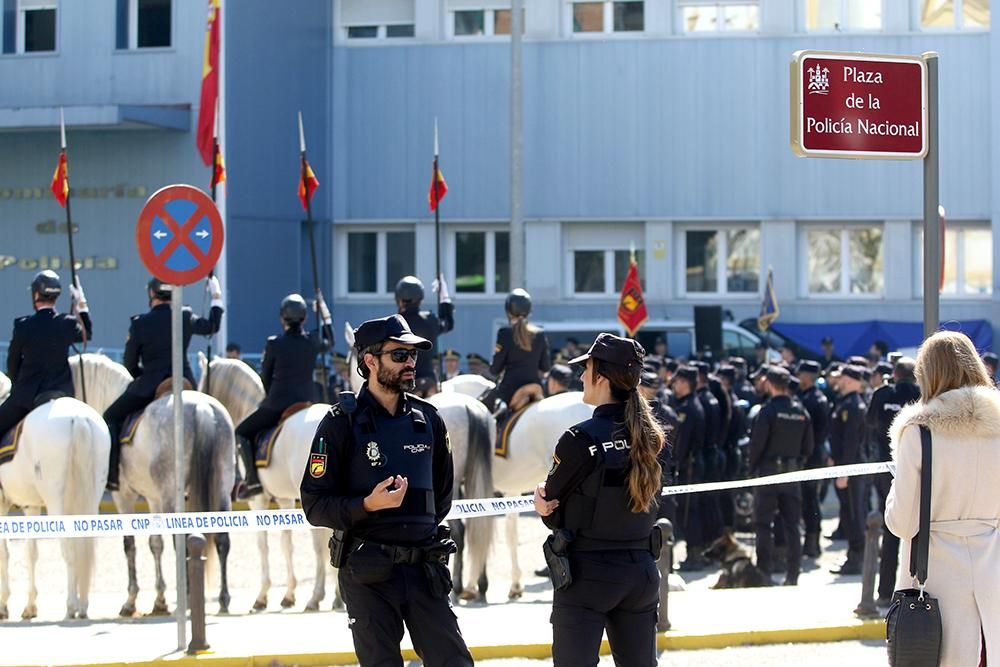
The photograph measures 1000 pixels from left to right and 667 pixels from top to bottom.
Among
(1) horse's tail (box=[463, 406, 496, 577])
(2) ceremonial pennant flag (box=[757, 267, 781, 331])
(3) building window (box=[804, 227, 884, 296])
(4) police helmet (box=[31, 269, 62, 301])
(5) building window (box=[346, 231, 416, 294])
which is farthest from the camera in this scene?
(5) building window (box=[346, 231, 416, 294])

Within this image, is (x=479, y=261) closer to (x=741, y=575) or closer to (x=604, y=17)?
(x=604, y=17)

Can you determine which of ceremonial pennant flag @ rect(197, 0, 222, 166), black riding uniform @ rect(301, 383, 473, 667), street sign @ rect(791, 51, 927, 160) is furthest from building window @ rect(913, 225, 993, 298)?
black riding uniform @ rect(301, 383, 473, 667)

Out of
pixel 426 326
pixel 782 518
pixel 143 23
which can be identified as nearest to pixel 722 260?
pixel 143 23

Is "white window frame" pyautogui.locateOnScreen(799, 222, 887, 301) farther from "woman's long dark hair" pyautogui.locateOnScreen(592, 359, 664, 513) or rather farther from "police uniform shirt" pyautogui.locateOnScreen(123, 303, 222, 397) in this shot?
"woman's long dark hair" pyautogui.locateOnScreen(592, 359, 664, 513)

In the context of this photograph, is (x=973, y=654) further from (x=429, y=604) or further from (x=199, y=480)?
(x=199, y=480)

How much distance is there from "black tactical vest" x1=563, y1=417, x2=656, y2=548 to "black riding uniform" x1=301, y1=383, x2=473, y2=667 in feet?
2.06

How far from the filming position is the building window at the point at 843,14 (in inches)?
1324

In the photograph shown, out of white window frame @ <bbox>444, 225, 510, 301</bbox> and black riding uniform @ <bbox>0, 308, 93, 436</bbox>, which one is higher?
white window frame @ <bbox>444, 225, 510, 301</bbox>

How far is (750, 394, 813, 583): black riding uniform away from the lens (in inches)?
529

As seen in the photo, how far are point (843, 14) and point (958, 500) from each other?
95.7 ft

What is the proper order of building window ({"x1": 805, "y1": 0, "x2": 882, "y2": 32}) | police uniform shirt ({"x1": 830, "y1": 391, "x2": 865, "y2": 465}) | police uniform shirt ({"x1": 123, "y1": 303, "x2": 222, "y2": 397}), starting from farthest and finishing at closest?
building window ({"x1": 805, "y1": 0, "x2": 882, "y2": 32}) < police uniform shirt ({"x1": 830, "y1": 391, "x2": 865, "y2": 465}) < police uniform shirt ({"x1": 123, "y1": 303, "x2": 222, "y2": 397})

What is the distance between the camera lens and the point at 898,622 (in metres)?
6.04

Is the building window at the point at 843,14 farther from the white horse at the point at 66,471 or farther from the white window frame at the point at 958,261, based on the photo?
the white horse at the point at 66,471

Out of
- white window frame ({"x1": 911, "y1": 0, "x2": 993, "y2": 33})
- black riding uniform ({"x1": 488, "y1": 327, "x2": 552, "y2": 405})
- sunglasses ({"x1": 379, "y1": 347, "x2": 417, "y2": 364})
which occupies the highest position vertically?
white window frame ({"x1": 911, "y1": 0, "x2": 993, "y2": 33})
